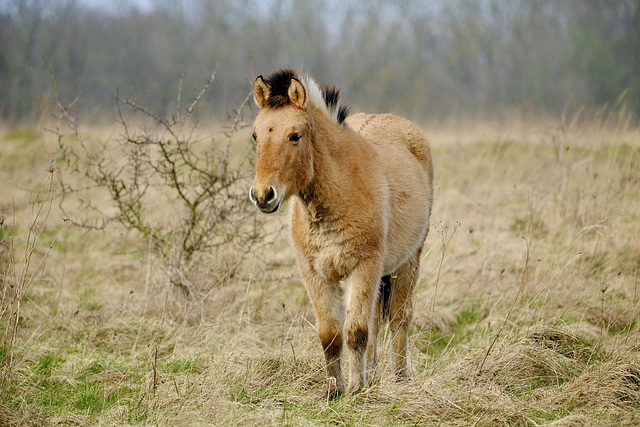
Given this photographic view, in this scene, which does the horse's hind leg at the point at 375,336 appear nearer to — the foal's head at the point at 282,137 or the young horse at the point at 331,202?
the young horse at the point at 331,202

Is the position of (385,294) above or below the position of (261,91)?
below

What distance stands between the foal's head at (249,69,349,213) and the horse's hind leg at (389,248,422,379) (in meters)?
1.25

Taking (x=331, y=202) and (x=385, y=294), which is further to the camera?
(x=385, y=294)

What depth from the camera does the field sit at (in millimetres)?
3768

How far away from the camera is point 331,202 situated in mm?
4195

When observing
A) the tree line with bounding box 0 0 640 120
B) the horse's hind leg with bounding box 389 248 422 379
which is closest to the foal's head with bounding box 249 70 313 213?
the horse's hind leg with bounding box 389 248 422 379

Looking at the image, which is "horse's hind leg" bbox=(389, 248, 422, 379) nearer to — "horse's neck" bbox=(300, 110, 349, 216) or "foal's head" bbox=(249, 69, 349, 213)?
"horse's neck" bbox=(300, 110, 349, 216)

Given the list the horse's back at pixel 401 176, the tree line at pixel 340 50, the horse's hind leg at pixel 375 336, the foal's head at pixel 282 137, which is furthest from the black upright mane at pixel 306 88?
the tree line at pixel 340 50

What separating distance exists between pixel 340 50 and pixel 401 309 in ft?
99.7

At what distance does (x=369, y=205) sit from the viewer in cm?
427

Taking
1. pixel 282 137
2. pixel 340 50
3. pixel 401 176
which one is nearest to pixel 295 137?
pixel 282 137

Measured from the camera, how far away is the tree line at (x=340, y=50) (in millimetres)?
28547

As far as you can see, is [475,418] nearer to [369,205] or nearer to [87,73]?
[369,205]

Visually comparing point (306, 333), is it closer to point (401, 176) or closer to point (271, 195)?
point (401, 176)
